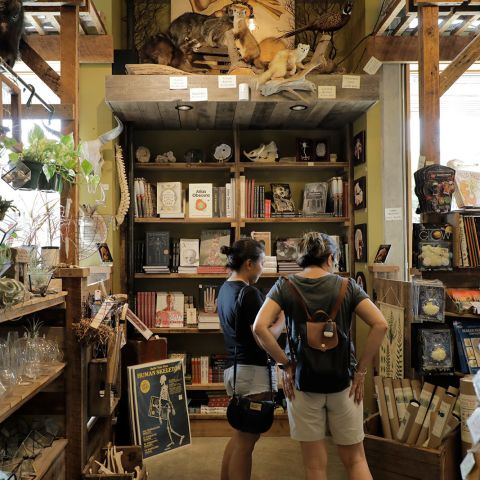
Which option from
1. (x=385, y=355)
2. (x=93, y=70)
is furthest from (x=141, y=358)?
(x=93, y=70)

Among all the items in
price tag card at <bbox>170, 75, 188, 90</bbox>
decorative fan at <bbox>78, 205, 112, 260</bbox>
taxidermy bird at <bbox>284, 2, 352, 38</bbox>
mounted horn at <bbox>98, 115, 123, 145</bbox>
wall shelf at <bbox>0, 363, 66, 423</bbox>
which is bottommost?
wall shelf at <bbox>0, 363, 66, 423</bbox>

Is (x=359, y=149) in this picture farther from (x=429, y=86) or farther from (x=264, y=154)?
(x=429, y=86)

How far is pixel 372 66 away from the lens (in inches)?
164

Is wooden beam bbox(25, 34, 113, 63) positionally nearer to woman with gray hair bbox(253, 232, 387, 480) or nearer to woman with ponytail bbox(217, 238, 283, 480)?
woman with ponytail bbox(217, 238, 283, 480)

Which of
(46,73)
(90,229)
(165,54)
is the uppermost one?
(165,54)

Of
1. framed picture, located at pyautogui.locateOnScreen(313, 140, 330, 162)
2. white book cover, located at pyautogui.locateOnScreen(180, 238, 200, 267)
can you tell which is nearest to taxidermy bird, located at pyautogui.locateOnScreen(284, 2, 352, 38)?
framed picture, located at pyautogui.locateOnScreen(313, 140, 330, 162)

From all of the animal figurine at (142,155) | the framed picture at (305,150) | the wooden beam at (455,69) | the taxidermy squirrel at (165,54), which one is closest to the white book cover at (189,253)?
the animal figurine at (142,155)

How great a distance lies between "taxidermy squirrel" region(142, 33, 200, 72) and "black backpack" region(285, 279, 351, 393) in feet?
7.98

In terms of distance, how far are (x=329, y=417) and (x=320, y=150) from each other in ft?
8.91

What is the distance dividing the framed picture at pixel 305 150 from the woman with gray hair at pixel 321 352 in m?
2.22

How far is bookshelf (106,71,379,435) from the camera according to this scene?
398 centimetres

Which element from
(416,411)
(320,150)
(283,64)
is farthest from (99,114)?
(416,411)

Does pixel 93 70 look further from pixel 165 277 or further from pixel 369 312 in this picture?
pixel 369 312

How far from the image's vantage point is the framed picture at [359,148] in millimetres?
4394
